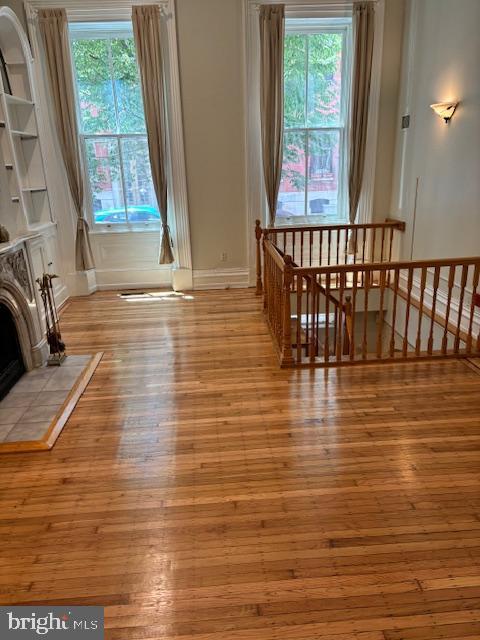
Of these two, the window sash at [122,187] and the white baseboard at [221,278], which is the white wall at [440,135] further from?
the window sash at [122,187]

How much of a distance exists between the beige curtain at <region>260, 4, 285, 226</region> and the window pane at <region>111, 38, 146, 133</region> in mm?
1616

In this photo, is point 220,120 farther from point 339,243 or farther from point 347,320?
point 347,320

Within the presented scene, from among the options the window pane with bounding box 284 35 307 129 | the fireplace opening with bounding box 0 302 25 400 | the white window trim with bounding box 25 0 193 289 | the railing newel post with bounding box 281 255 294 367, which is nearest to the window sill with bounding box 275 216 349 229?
the window pane with bounding box 284 35 307 129

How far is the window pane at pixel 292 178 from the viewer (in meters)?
6.31

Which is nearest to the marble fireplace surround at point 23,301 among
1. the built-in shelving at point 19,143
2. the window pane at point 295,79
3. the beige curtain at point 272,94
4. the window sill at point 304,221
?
the built-in shelving at point 19,143

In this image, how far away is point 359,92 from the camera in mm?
5906

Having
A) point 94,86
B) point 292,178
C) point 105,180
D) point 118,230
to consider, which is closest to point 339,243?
point 292,178

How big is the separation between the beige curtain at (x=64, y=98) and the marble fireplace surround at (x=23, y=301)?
2.05m

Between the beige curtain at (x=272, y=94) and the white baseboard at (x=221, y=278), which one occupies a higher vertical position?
the beige curtain at (x=272, y=94)

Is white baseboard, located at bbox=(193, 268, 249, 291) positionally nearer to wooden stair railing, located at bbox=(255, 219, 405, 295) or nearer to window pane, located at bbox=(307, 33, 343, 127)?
wooden stair railing, located at bbox=(255, 219, 405, 295)

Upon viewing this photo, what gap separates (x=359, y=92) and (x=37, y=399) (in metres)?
5.20

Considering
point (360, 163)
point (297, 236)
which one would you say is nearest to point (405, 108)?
point (360, 163)

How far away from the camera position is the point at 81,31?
5809 mm

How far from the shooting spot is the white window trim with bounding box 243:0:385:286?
5660 millimetres
